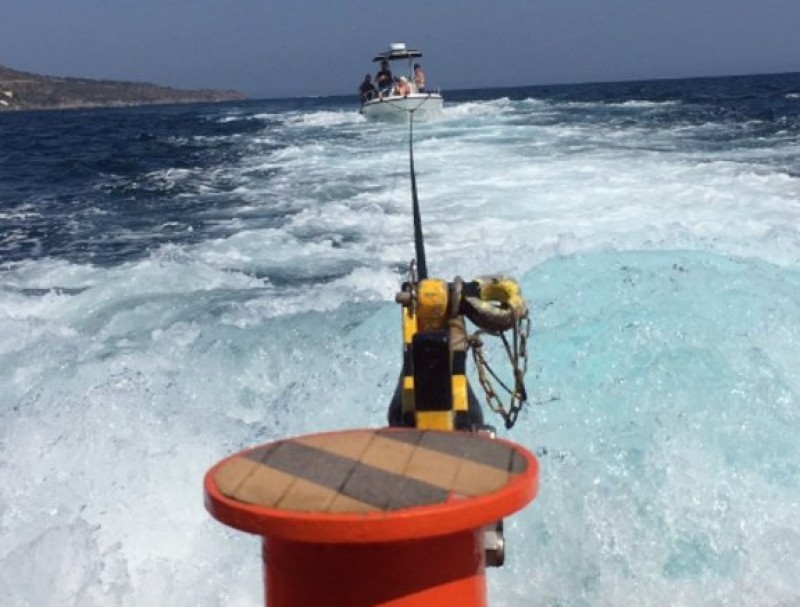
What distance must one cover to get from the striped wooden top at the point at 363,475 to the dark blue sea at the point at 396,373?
1.64m

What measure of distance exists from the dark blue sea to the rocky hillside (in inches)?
3428

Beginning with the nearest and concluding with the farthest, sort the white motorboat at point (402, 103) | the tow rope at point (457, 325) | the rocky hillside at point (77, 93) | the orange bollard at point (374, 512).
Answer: the orange bollard at point (374, 512)
the tow rope at point (457, 325)
the white motorboat at point (402, 103)
the rocky hillside at point (77, 93)

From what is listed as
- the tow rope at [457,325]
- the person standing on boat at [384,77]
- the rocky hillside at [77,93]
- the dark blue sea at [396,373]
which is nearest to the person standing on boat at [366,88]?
the person standing on boat at [384,77]

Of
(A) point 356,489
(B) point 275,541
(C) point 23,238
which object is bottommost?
(C) point 23,238

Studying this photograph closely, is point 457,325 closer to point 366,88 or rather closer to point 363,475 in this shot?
point 363,475

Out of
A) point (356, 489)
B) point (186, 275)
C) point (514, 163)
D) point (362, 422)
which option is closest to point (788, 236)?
point (362, 422)

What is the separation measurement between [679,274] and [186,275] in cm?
358

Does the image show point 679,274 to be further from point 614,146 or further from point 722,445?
point 614,146

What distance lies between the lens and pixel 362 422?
3934 millimetres

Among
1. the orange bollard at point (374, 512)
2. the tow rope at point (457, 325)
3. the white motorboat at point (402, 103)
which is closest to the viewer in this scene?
the orange bollard at point (374, 512)

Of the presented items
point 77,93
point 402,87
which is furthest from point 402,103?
point 77,93

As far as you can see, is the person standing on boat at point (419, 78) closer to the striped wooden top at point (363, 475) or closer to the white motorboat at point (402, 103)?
the white motorboat at point (402, 103)

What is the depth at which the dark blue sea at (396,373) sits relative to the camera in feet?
10.1

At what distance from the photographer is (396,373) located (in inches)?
170
